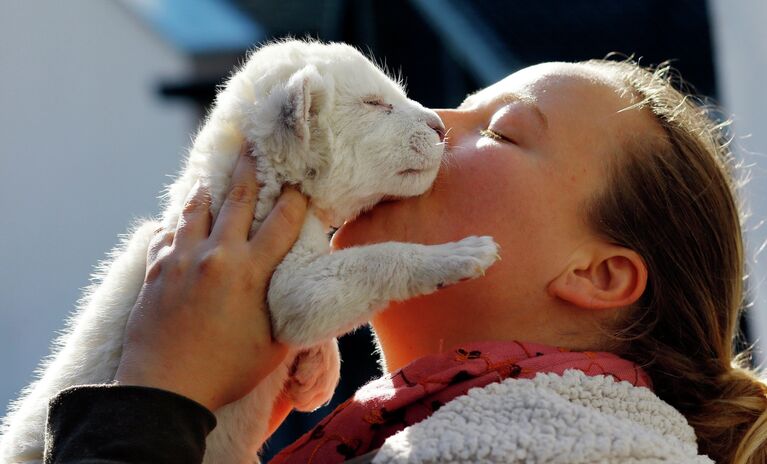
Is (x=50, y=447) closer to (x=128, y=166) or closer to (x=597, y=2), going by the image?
(x=597, y=2)

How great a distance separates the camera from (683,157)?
6.77 feet

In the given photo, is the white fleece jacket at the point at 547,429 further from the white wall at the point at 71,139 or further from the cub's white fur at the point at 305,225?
the white wall at the point at 71,139

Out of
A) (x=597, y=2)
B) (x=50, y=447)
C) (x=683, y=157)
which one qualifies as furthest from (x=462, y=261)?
(x=597, y=2)

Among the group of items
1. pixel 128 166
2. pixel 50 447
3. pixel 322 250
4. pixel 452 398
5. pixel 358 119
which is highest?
pixel 358 119

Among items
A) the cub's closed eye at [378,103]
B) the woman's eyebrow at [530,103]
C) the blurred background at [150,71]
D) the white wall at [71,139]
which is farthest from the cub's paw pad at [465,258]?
the white wall at [71,139]

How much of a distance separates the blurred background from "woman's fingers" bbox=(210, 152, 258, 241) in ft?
9.36

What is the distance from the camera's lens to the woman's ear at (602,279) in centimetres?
191

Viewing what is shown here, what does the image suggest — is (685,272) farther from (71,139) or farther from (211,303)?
(71,139)

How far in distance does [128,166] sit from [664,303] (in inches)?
250

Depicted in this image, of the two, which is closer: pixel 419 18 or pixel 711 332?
pixel 711 332

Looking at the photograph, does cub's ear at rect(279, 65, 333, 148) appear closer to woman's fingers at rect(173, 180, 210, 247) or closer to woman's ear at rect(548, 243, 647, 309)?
woman's fingers at rect(173, 180, 210, 247)

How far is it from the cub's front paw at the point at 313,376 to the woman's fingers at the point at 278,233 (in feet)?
1.01

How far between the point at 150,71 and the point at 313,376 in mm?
6552

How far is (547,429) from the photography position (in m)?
1.53
